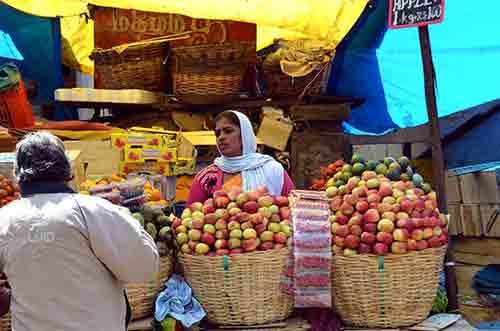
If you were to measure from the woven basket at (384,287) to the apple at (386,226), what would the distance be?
0.12m

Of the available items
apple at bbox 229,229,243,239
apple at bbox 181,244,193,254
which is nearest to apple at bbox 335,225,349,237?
apple at bbox 229,229,243,239

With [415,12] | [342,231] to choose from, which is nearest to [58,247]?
[342,231]

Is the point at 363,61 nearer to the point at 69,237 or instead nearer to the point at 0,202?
the point at 0,202

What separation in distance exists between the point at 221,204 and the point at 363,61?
3.41m

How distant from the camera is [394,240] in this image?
3.25 m

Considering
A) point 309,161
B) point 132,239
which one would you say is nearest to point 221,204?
point 132,239

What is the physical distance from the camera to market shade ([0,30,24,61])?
6332mm

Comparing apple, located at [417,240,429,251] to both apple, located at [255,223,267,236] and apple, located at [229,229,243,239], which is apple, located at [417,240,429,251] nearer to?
apple, located at [255,223,267,236]

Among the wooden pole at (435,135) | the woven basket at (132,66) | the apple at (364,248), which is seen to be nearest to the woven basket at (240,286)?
the apple at (364,248)

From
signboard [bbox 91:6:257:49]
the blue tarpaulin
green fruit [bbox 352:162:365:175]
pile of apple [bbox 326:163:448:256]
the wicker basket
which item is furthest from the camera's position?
signboard [bbox 91:6:257:49]

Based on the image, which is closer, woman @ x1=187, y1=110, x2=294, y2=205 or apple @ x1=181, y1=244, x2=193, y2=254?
apple @ x1=181, y1=244, x2=193, y2=254

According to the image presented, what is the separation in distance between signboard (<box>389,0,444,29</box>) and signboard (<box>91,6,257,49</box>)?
2281 millimetres

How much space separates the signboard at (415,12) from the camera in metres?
4.10

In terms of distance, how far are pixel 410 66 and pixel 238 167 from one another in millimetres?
2591
